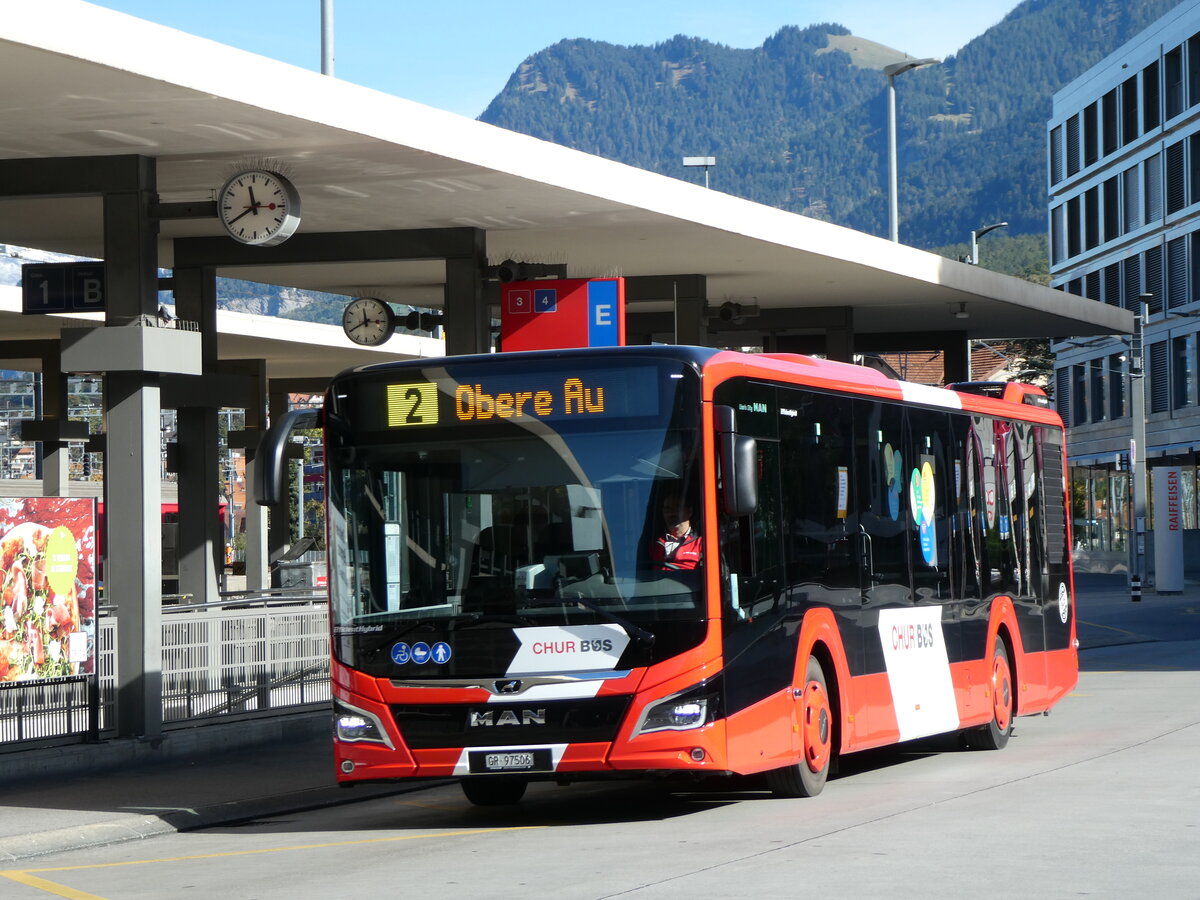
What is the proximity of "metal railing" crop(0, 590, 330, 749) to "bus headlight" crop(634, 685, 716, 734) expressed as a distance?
4.47m

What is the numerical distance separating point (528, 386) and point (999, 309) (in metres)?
23.5

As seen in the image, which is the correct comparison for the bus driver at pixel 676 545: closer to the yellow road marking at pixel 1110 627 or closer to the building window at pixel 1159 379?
the yellow road marking at pixel 1110 627

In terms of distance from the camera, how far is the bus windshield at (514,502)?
11.6 m

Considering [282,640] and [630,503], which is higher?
[630,503]

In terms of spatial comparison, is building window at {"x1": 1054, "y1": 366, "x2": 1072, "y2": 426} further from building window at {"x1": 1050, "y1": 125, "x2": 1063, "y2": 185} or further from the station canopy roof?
the station canopy roof

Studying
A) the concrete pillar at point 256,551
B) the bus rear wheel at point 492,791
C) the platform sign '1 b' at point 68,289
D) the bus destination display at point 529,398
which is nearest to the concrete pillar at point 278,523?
the concrete pillar at point 256,551

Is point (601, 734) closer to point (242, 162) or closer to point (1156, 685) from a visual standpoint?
point (242, 162)

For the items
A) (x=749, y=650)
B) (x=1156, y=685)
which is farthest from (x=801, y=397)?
(x=1156, y=685)

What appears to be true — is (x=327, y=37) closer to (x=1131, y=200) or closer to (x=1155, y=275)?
(x=1155, y=275)

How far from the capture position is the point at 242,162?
1819 cm

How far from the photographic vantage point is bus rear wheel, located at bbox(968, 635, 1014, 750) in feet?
54.2

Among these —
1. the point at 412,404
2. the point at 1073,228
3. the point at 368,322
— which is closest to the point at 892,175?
the point at 368,322

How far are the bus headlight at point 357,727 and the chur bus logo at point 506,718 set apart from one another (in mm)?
575

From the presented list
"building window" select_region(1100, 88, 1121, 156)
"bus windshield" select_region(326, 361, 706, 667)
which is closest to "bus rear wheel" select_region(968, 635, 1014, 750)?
"bus windshield" select_region(326, 361, 706, 667)
